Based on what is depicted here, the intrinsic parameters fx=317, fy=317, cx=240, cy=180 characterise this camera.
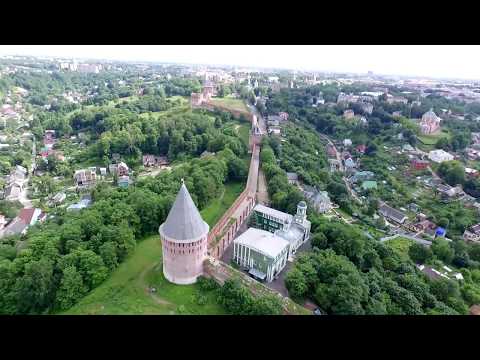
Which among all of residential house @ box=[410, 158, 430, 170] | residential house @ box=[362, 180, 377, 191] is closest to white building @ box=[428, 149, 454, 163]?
residential house @ box=[410, 158, 430, 170]

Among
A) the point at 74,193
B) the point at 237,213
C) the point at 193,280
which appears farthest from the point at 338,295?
the point at 74,193

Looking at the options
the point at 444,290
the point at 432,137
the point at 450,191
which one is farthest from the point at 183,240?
the point at 432,137

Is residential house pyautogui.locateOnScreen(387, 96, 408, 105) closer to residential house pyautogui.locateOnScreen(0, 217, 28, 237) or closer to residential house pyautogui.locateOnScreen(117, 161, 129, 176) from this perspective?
residential house pyautogui.locateOnScreen(117, 161, 129, 176)

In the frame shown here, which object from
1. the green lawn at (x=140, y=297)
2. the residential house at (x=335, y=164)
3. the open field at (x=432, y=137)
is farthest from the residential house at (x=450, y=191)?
the green lawn at (x=140, y=297)

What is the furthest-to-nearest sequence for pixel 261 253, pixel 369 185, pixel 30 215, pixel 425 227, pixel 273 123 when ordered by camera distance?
pixel 273 123 < pixel 369 185 < pixel 425 227 < pixel 30 215 < pixel 261 253

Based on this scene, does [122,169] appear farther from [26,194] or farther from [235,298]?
[235,298]

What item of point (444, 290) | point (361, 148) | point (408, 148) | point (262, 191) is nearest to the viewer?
point (444, 290)

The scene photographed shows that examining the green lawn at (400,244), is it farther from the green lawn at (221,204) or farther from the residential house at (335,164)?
the residential house at (335,164)
